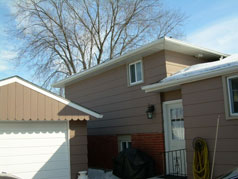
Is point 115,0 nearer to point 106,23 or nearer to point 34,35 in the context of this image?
point 106,23

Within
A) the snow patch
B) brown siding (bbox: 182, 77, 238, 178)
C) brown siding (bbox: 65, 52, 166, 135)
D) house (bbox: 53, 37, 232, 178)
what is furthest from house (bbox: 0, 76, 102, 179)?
brown siding (bbox: 182, 77, 238, 178)

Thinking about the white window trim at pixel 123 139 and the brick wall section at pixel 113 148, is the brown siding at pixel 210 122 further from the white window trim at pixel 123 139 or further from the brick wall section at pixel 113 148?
the white window trim at pixel 123 139

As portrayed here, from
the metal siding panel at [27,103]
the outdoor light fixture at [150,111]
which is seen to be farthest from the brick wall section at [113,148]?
the metal siding panel at [27,103]

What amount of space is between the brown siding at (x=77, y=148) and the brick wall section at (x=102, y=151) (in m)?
2.60

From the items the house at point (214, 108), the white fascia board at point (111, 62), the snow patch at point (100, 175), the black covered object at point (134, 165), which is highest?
the white fascia board at point (111, 62)

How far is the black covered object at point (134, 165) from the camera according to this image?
9.06 m

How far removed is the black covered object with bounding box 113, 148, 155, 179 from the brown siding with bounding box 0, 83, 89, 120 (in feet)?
6.12

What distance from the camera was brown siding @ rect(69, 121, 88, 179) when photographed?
912cm

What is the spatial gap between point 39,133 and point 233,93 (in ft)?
18.3

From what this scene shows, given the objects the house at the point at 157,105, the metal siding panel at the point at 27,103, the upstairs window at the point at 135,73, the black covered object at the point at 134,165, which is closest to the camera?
the house at the point at 157,105

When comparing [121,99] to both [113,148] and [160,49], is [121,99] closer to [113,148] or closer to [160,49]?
[113,148]

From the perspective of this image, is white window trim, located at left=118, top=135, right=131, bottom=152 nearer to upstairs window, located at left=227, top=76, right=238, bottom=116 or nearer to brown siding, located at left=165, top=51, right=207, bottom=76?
brown siding, located at left=165, top=51, right=207, bottom=76

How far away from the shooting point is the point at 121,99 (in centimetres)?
1132

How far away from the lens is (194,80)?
7723 millimetres
